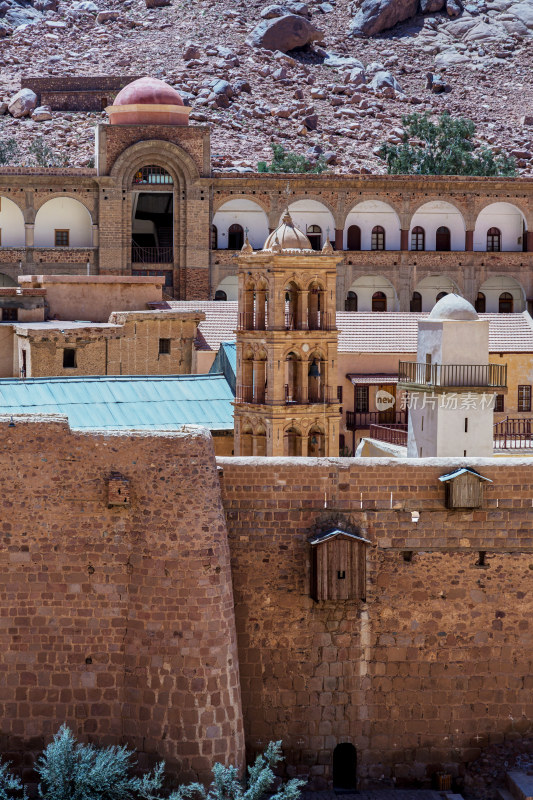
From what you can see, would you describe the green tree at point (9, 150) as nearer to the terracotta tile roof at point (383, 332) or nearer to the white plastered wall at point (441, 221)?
the white plastered wall at point (441, 221)

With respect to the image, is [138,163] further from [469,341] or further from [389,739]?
[389,739]

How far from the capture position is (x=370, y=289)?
4903 cm

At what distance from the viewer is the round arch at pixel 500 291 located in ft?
161

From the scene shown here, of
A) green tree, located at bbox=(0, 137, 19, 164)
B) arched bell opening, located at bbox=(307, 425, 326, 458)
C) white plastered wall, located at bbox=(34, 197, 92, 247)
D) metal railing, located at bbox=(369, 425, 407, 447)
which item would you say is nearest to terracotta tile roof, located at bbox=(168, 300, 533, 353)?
metal railing, located at bbox=(369, 425, 407, 447)

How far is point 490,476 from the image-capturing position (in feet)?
49.2

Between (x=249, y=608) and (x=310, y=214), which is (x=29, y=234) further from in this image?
(x=249, y=608)

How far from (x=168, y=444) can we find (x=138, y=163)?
34111 millimetres

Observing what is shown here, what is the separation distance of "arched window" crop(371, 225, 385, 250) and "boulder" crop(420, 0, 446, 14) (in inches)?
1654

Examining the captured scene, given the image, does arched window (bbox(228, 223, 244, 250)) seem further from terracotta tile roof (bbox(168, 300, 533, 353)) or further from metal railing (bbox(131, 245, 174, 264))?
terracotta tile roof (bbox(168, 300, 533, 353))

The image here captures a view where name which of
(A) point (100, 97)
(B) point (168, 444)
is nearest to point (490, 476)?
(B) point (168, 444)

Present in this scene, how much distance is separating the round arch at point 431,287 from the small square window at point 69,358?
20870 mm

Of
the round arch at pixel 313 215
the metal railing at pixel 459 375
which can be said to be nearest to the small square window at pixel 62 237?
the round arch at pixel 313 215

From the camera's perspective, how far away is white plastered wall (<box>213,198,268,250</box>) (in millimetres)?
48406

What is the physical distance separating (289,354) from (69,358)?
626 centimetres
